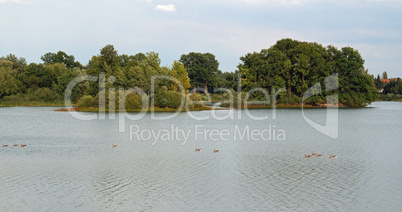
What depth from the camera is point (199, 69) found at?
176750 millimetres

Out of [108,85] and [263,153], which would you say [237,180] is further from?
[108,85]

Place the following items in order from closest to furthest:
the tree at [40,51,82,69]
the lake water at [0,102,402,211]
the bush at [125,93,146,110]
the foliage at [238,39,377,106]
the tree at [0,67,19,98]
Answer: the lake water at [0,102,402,211], the bush at [125,93,146,110], the foliage at [238,39,377,106], the tree at [0,67,19,98], the tree at [40,51,82,69]

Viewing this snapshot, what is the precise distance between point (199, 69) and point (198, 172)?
150 metres

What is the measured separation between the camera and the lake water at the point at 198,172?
819 inches

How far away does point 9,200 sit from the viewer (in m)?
20.8

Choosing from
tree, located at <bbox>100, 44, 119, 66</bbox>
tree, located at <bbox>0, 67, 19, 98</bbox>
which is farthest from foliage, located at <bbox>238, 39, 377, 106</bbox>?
tree, located at <bbox>0, 67, 19, 98</bbox>

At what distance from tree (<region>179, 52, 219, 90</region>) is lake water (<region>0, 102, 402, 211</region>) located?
12871 centimetres

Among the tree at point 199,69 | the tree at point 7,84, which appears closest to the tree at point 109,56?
the tree at point 7,84

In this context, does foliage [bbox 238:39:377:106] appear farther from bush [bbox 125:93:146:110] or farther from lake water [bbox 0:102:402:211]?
lake water [bbox 0:102:402:211]

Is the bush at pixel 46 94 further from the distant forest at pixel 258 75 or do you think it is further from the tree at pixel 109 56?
the tree at pixel 109 56

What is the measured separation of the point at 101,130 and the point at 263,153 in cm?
2578

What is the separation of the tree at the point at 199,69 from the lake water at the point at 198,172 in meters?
129

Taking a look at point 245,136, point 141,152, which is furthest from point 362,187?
point 245,136

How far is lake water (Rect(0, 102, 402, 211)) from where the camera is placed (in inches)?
819
